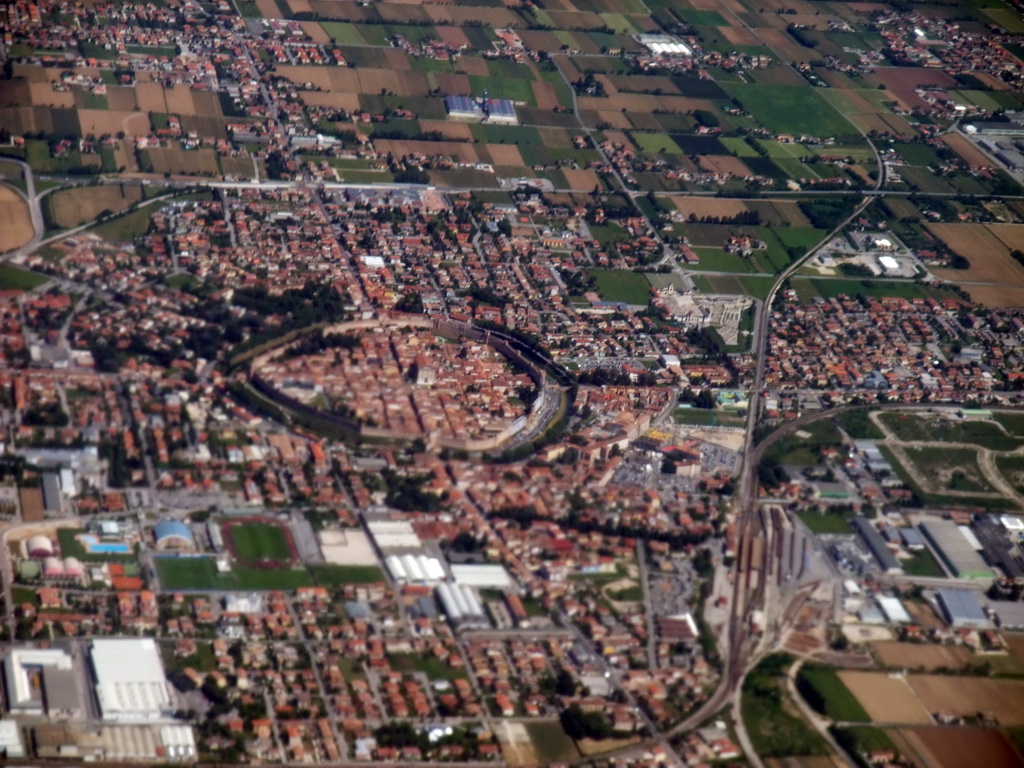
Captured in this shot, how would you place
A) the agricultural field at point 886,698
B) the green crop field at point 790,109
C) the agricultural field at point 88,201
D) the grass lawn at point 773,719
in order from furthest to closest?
the green crop field at point 790,109 < the agricultural field at point 88,201 < the agricultural field at point 886,698 < the grass lawn at point 773,719

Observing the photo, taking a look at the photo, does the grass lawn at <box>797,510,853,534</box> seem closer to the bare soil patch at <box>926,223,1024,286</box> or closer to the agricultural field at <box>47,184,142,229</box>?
the bare soil patch at <box>926,223,1024,286</box>

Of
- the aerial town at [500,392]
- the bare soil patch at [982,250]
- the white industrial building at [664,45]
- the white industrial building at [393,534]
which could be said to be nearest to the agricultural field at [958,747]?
the aerial town at [500,392]

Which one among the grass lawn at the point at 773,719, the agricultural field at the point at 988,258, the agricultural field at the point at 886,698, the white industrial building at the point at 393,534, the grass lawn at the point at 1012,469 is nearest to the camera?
the grass lawn at the point at 773,719

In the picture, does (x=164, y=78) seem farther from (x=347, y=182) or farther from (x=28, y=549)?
(x=28, y=549)

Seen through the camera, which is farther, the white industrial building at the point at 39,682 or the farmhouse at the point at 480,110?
the farmhouse at the point at 480,110

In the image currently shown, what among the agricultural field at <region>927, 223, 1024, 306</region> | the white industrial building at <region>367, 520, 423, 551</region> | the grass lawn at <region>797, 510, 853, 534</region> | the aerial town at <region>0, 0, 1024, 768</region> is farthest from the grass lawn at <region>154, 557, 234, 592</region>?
the agricultural field at <region>927, 223, 1024, 306</region>

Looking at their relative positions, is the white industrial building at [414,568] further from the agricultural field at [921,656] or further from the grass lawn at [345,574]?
the agricultural field at [921,656]

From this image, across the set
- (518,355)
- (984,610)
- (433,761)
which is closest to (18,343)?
(518,355)
